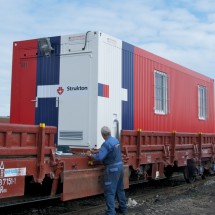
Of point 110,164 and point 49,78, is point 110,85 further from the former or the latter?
point 110,164

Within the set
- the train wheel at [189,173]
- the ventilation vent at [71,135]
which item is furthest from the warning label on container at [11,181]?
the train wheel at [189,173]

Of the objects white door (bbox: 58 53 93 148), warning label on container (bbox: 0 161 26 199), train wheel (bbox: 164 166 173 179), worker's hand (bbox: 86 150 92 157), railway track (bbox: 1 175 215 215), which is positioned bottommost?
railway track (bbox: 1 175 215 215)

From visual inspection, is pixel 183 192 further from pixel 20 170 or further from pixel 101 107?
pixel 20 170

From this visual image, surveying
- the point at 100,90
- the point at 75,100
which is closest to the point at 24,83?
the point at 75,100

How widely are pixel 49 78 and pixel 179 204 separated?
3.93 meters

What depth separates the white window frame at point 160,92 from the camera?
1055 cm

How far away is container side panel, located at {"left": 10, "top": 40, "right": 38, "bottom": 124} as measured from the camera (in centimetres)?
895

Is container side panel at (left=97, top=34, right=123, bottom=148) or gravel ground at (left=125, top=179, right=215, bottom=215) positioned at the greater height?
container side panel at (left=97, top=34, right=123, bottom=148)

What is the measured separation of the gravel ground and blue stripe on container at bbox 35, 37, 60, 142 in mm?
2541

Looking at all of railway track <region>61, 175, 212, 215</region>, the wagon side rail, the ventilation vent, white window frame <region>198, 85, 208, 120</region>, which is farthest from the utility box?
white window frame <region>198, 85, 208, 120</region>

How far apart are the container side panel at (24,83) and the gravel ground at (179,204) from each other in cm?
305

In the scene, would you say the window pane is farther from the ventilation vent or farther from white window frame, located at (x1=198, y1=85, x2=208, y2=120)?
the ventilation vent

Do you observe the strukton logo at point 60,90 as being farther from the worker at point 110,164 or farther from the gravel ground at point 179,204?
the gravel ground at point 179,204

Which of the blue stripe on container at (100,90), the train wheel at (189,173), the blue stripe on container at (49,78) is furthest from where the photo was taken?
the train wheel at (189,173)
